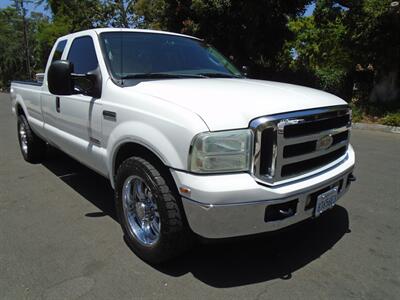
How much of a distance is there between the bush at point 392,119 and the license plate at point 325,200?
8495mm

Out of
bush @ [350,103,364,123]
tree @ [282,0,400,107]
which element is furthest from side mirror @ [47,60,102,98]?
tree @ [282,0,400,107]

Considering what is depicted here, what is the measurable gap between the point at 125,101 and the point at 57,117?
1.82m

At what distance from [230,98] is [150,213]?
119 cm

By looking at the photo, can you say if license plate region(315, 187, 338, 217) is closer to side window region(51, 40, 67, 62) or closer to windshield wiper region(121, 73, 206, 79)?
windshield wiper region(121, 73, 206, 79)

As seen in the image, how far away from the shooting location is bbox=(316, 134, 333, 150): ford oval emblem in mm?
3053

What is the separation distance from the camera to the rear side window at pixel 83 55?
157 inches

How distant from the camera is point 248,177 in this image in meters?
2.65

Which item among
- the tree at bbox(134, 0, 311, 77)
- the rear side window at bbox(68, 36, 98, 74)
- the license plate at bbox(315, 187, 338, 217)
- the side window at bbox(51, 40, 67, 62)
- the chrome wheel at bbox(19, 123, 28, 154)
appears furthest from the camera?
the tree at bbox(134, 0, 311, 77)

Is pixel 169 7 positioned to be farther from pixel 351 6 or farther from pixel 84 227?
pixel 84 227

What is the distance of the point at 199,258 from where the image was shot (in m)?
3.31

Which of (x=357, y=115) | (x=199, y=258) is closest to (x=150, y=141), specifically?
(x=199, y=258)

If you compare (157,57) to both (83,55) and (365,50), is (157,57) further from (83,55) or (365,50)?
(365,50)

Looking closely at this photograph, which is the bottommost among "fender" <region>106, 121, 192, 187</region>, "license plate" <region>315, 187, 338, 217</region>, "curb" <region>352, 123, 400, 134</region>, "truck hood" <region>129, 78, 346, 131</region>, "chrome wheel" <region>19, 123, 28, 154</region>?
"curb" <region>352, 123, 400, 134</region>

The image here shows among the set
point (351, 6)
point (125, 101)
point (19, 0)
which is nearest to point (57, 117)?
point (125, 101)
